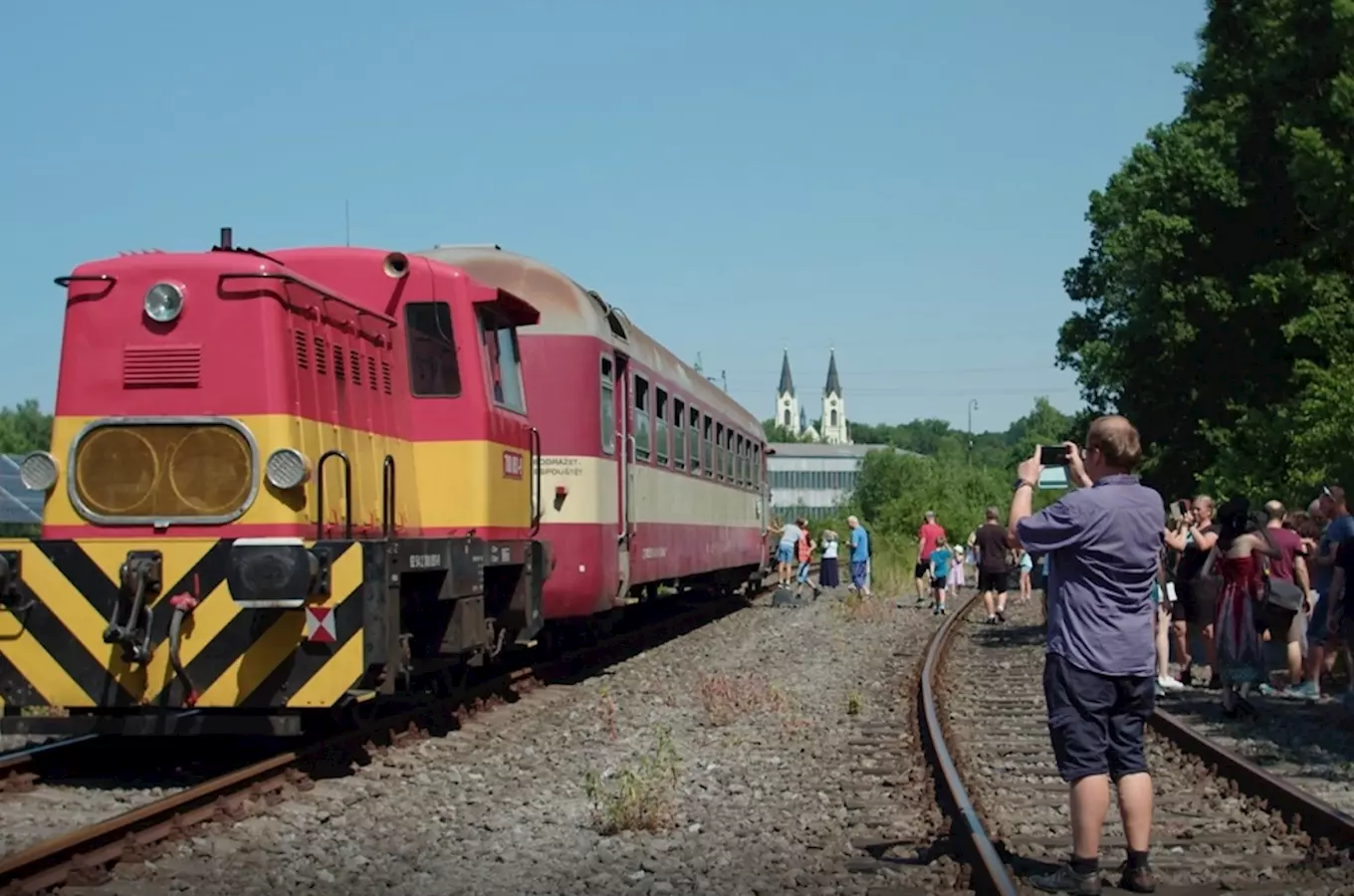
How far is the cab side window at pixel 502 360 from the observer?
12344 millimetres

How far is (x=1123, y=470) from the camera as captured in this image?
686 centimetres

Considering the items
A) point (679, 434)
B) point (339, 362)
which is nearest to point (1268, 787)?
point (339, 362)

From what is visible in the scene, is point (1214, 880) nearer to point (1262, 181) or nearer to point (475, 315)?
point (475, 315)

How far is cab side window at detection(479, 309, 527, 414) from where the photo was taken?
12344 millimetres

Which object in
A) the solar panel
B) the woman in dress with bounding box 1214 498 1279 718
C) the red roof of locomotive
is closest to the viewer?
the woman in dress with bounding box 1214 498 1279 718

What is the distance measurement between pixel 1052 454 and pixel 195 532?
4983 millimetres

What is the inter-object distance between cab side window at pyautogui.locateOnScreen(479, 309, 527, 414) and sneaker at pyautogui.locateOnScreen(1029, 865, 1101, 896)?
20.9 ft

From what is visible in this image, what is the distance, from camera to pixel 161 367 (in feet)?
31.8

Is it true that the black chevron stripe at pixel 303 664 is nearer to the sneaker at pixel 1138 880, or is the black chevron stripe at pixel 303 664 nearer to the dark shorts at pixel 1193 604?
the sneaker at pixel 1138 880

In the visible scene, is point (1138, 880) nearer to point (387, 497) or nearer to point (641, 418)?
point (387, 497)

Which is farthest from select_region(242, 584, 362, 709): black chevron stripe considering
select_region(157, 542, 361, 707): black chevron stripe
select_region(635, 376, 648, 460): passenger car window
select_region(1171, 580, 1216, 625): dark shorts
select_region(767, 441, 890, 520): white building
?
select_region(767, 441, 890, 520): white building

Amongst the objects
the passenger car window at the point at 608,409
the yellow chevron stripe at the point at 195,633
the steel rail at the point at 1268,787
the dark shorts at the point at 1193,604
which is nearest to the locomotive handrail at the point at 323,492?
the yellow chevron stripe at the point at 195,633

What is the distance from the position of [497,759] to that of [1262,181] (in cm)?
2734

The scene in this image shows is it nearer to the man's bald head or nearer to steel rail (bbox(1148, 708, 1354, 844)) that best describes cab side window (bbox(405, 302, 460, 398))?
steel rail (bbox(1148, 708, 1354, 844))
